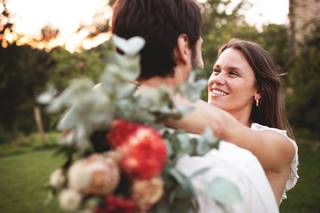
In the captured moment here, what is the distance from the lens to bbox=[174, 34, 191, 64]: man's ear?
1.84m

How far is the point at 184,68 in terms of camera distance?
192 cm

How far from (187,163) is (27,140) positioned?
63.2 ft

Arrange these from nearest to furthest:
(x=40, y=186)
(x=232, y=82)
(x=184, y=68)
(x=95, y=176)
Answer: (x=95, y=176), (x=184, y=68), (x=232, y=82), (x=40, y=186)

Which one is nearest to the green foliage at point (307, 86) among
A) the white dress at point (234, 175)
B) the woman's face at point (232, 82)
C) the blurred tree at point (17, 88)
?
the woman's face at point (232, 82)

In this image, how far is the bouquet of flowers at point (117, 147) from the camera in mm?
1249

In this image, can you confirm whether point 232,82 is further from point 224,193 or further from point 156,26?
point 224,193

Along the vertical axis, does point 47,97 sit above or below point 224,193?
above

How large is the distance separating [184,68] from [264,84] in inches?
69.2

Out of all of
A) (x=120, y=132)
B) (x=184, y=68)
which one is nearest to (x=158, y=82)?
(x=184, y=68)

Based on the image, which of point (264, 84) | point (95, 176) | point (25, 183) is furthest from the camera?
point (25, 183)

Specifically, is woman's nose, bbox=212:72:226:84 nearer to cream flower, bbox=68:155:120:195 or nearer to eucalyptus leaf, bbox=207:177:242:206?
eucalyptus leaf, bbox=207:177:242:206

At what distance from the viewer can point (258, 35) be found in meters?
14.5

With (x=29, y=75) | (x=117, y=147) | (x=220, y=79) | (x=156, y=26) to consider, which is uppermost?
(x=156, y=26)

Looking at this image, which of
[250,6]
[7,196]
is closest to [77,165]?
[7,196]
